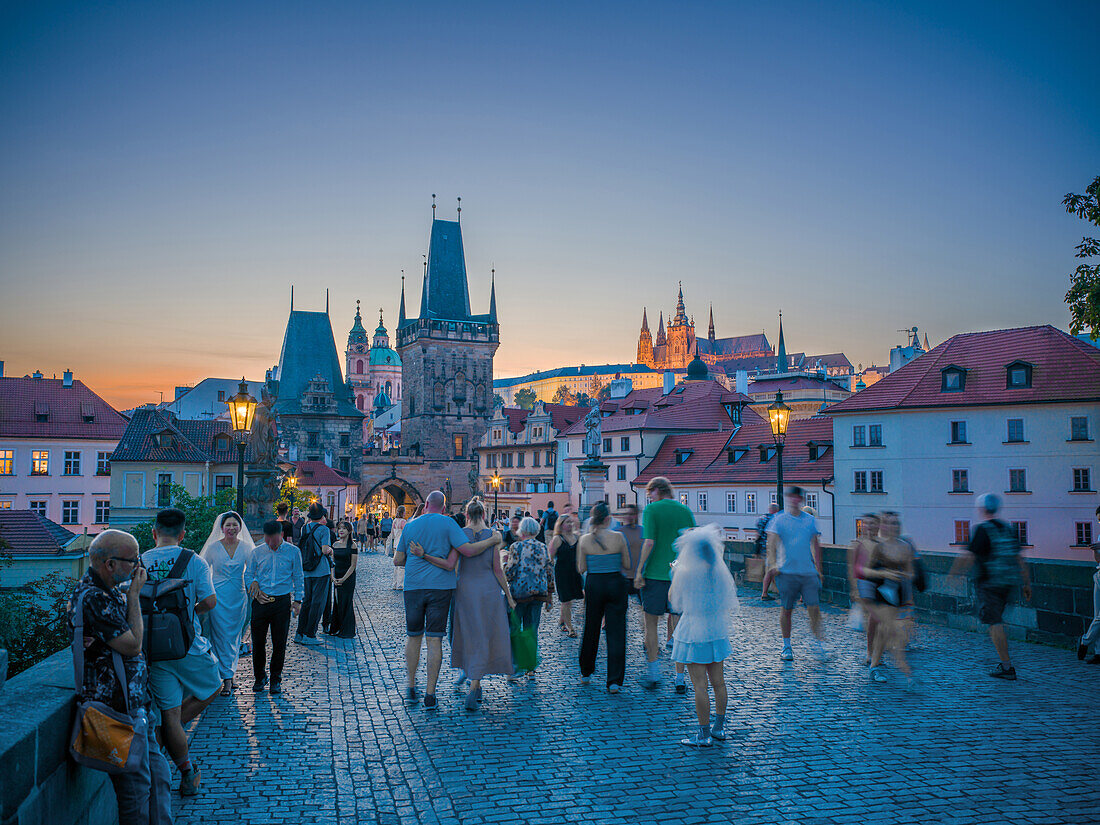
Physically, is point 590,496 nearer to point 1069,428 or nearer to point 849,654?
point 849,654

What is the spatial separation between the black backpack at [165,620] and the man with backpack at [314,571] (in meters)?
5.58

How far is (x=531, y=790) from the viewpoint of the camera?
5547 millimetres

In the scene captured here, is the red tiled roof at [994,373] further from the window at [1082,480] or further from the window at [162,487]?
the window at [162,487]

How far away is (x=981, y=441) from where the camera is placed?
38.5 metres

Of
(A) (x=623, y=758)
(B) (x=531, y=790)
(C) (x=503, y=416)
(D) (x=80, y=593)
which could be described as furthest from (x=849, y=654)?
(C) (x=503, y=416)

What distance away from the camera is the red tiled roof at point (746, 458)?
44.7 m

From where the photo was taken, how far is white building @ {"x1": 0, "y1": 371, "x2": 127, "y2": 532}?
54.1 m

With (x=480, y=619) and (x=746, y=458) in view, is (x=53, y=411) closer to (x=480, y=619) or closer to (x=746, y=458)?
(x=746, y=458)

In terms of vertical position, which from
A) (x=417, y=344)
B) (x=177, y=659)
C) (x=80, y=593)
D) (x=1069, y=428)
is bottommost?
(x=177, y=659)

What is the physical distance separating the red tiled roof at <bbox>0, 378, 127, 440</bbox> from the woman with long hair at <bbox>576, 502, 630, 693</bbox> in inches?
2216

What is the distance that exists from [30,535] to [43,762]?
102 feet

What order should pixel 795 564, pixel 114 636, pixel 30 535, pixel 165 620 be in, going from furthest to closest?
1. pixel 30 535
2. pixel 795 564
3. pixel 165 620
4. pixel 114 636

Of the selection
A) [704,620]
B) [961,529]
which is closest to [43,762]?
[704,620]

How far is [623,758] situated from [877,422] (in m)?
38.4
